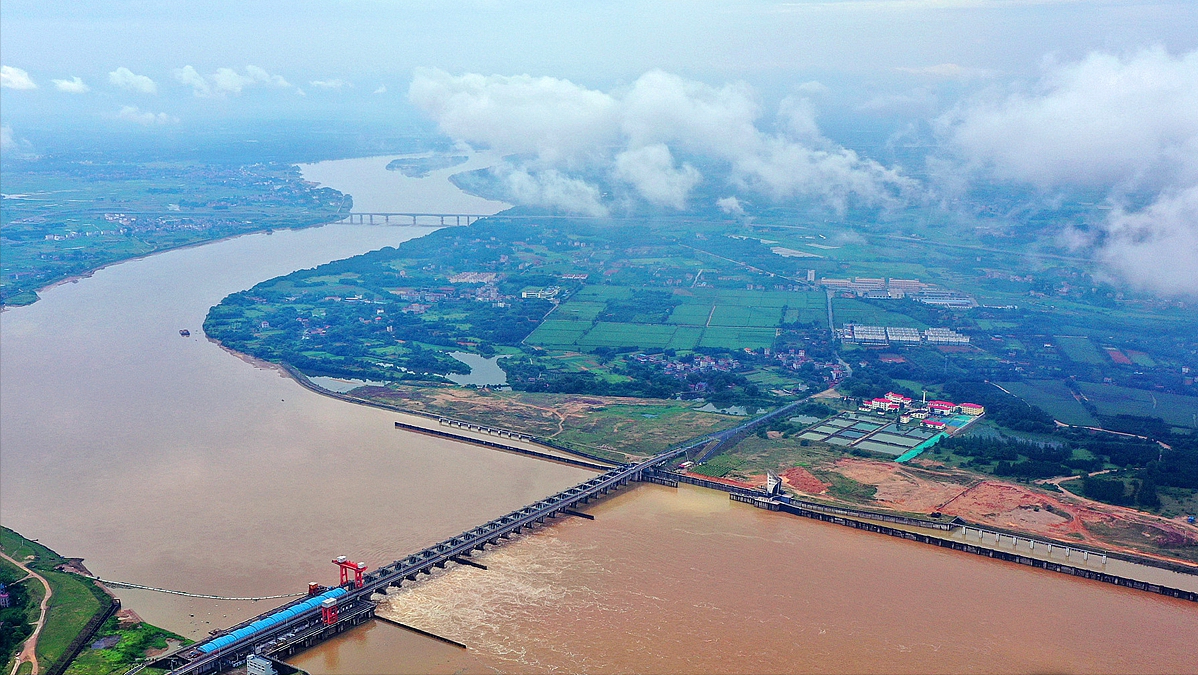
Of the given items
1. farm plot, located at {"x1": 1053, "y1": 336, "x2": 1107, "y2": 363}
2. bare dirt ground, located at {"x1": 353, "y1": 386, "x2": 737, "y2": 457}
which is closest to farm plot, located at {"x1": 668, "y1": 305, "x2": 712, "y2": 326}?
bare dirt ground, located at {"x1": 353, "y1": 386, "x2": 737, "y2": 457}

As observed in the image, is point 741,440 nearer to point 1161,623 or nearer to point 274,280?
point 1161,623

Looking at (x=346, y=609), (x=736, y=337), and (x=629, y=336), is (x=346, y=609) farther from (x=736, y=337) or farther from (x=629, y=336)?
(x=736, y=337)

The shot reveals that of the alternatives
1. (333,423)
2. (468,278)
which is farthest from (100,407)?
(468,278)

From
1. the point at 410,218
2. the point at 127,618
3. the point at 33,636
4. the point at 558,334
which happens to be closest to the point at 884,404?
the point at 558,334

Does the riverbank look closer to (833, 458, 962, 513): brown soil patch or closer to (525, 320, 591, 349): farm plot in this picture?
(833, 458, 962, 513): brown soil patch

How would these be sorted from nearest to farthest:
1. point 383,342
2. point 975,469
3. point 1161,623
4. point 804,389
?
point 1161,623 < point 975,469 < point 804,389 < point 383,342

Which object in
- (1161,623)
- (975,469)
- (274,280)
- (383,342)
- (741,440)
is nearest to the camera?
(1161,623)
